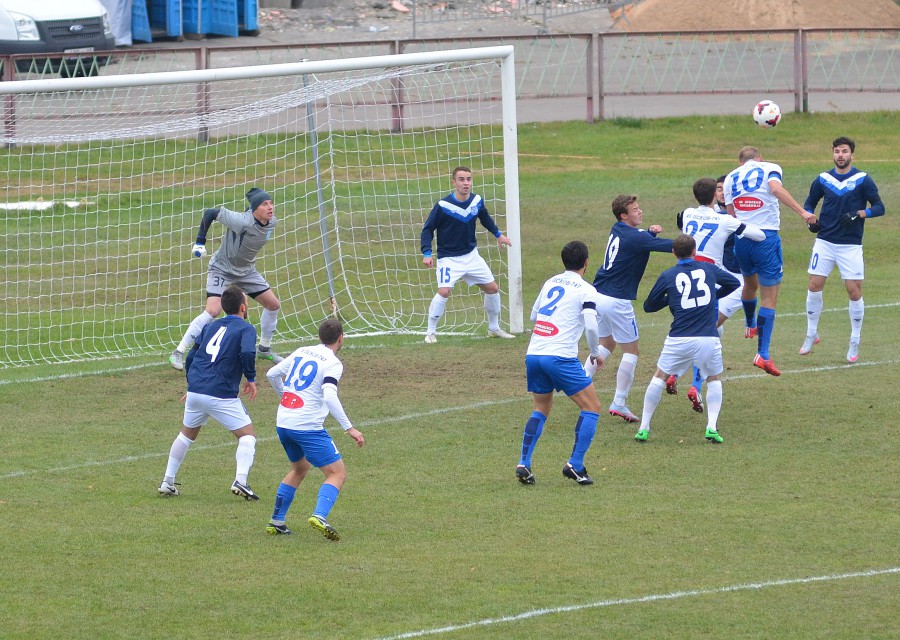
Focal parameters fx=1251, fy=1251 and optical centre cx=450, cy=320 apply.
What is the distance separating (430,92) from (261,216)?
6890mm

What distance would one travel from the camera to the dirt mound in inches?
1457

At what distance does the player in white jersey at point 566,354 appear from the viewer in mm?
10086

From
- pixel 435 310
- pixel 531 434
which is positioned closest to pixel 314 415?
pixel 531 434

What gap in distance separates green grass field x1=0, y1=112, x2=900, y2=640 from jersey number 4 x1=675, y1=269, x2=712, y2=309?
4.36 ft

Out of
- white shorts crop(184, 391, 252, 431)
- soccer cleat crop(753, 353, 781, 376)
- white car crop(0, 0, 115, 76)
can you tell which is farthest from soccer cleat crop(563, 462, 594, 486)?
white car crop(0, 0, 115, 76)

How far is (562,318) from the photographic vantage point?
10125mm

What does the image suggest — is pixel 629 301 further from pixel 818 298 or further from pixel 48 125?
pixel 48 125

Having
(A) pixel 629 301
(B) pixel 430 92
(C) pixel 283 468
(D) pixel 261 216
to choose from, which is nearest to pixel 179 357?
(D) pixel 261 216

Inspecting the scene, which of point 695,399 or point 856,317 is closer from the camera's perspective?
point 695,399

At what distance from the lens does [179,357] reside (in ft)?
48.3

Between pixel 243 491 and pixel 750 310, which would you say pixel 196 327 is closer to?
pixel 243 491

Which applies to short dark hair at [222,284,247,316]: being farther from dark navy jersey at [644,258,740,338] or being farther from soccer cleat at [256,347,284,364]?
soccer cleat at [256,347,284,364]

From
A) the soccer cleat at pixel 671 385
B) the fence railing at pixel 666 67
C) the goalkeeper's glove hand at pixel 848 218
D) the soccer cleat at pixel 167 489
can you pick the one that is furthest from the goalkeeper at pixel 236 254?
the fence railing at pixel 666 67

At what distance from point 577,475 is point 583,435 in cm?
36
